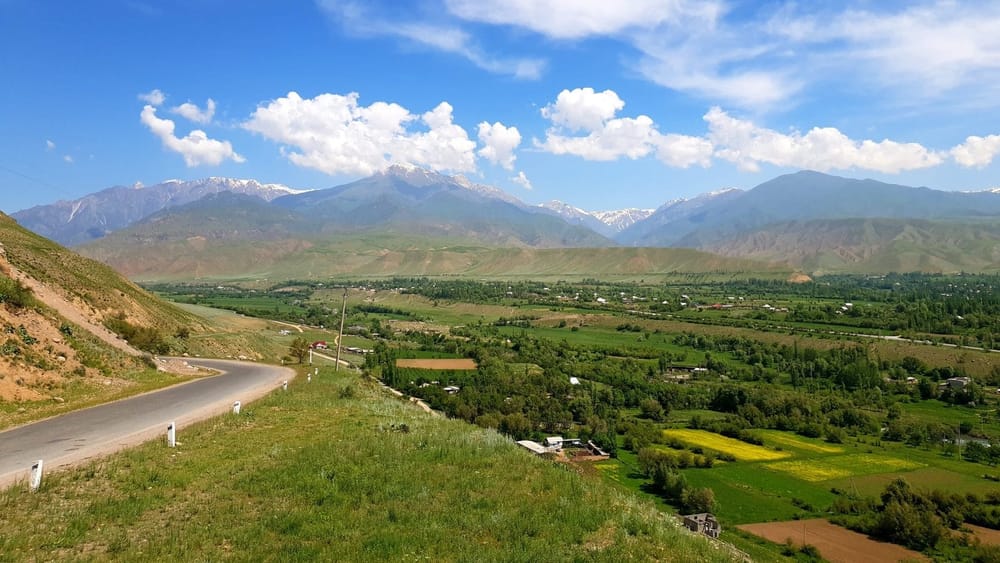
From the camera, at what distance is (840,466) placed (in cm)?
5266

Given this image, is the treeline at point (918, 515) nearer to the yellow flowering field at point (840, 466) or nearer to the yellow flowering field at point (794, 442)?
the yellow flowering field at point (840, 466)

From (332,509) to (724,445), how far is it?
56691 mm

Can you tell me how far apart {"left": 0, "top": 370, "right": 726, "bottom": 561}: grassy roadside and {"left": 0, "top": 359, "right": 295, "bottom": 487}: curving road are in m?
1.53

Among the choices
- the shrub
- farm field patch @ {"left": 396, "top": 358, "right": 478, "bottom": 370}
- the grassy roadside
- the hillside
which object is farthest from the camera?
farm field patch @ {"left": 396, "top": 358, "right": 478, "bottom": 370}

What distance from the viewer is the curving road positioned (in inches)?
541

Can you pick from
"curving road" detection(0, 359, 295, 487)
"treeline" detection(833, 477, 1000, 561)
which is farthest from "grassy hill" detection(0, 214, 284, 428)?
"treeline" detection(833, 477, 1000, 561)

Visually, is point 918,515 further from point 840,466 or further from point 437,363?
point 437,363

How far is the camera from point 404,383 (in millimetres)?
69625

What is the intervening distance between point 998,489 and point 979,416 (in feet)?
90.5

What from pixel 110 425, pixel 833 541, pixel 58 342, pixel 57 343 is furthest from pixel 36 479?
pixel 833 541

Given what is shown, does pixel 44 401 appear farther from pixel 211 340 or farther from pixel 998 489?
pixel 998 489

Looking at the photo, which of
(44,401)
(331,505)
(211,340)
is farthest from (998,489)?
(211,340)

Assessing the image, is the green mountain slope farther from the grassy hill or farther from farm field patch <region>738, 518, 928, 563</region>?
farm field patch <region>738, 518, 928, 563</region>

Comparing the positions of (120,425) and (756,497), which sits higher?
(120,425)
